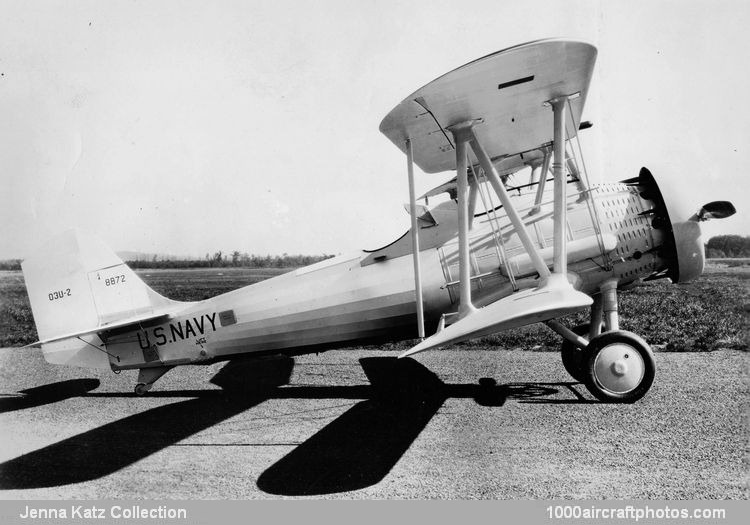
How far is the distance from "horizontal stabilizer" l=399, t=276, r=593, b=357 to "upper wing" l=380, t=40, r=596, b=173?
1378 millimetres

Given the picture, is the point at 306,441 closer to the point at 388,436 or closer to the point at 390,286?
the point at 388,436

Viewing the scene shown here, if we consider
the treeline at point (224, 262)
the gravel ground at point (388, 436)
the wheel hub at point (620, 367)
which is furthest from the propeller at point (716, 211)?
the treeline at point (224, 262)

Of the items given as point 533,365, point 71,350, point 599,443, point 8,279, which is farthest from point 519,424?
point 8,279

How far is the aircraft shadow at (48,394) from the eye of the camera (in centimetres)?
621

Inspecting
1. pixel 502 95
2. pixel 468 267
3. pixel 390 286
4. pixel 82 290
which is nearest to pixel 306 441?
pixel 390 286

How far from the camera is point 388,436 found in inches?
182

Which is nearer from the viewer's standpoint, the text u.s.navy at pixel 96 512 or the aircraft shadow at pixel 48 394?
the text u.s.navy at pixel 96 512

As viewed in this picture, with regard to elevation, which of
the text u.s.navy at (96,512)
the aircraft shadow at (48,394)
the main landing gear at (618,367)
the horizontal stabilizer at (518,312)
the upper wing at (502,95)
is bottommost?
the aircraft shadow at (48,394)

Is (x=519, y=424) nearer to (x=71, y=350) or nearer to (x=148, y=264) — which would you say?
(x=71, y=350)

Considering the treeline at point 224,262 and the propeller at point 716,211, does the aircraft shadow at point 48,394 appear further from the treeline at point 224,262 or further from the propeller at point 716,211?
the treeline at point 224,262

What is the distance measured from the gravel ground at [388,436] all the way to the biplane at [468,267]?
59 cm

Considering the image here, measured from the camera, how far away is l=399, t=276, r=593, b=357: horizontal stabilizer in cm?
350

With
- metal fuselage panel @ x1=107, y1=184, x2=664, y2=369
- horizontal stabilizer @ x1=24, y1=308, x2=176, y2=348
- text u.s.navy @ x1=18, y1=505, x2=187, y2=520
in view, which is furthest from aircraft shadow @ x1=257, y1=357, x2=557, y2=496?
horizontal stabilizer @ x1=24, y1=308, x2=176, y2=348

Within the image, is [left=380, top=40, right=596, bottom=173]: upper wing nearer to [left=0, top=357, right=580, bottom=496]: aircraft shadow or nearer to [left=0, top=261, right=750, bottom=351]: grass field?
[left=0, top=357, right=580, bottom=496]: aircraft shadow
